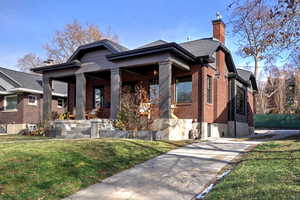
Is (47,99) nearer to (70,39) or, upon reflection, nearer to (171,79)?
(171,79)

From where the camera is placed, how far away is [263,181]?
514 centimetres

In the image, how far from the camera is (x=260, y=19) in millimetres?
7965

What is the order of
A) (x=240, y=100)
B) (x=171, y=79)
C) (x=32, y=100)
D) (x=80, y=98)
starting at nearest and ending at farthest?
1. (x=171, y=79)
2. (x=80, y=98)
3. (x=240, y=100)
4. (x=32, y=100)

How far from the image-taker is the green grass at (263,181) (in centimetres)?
438

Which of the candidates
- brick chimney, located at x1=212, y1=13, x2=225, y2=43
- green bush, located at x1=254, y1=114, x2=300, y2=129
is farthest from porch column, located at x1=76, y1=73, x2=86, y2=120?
green bush, located at x1=254, y1=114, x2=300, y2=129

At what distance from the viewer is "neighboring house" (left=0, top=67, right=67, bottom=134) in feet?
67.9

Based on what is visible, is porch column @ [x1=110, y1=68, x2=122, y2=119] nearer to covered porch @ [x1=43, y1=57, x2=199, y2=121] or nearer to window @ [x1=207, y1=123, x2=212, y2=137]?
covered porch @ [x1=43, y1=57, x2=199, y2=121]

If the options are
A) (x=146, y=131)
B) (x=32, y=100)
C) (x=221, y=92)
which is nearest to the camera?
(x=146, y=131)

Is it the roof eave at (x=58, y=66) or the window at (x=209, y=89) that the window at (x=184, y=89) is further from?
the roof eave at (x=58, y=66)

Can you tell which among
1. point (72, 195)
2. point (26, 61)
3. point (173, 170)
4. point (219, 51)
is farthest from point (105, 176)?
point (26, 61)

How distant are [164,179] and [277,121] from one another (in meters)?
30.4

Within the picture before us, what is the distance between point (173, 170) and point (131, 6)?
1002 centimetres

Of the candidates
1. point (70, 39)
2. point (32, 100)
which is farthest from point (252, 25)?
point (70, 39)

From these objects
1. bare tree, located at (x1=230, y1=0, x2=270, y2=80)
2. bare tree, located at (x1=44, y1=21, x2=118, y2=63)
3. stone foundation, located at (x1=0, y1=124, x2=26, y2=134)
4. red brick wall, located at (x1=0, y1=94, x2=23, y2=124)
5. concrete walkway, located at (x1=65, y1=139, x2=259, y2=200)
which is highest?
bare tree, located at (x1=44, y1=21, x2=118, y2=63)
